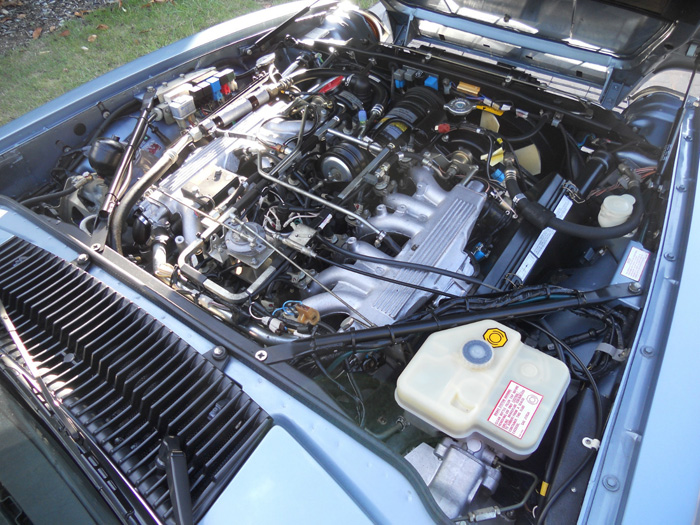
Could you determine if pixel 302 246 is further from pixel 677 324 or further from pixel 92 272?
pixel 677 324

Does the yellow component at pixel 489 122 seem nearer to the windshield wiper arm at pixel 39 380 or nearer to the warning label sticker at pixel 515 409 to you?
the warning label sticker at pixel 515 409

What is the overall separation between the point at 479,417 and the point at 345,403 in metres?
0.60

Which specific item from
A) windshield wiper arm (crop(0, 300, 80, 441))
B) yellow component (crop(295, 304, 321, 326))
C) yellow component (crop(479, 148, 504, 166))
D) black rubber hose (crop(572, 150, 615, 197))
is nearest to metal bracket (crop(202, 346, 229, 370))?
yellow component (crop(295, 304, 321, 326))

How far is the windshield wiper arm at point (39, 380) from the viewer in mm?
1235

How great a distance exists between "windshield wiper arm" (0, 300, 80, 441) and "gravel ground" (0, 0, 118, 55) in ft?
15.8

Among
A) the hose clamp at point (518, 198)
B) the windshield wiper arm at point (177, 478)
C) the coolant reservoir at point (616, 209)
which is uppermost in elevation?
the coolant reservoir at point (616, 209)

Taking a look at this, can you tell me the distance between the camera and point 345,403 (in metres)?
1.68

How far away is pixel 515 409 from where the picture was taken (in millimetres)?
1200

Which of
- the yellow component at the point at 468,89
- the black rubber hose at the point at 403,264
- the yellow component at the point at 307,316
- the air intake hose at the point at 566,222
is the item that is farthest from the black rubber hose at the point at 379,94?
the yellow component at the point at 307,316

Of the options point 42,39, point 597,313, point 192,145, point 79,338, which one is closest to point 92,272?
point 79,338

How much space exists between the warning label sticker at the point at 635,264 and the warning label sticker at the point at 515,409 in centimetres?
60

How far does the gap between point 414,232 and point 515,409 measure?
77 centimetres

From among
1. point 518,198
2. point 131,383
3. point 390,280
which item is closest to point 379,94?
point 518,198

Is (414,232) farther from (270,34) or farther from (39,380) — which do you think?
(270,34)
